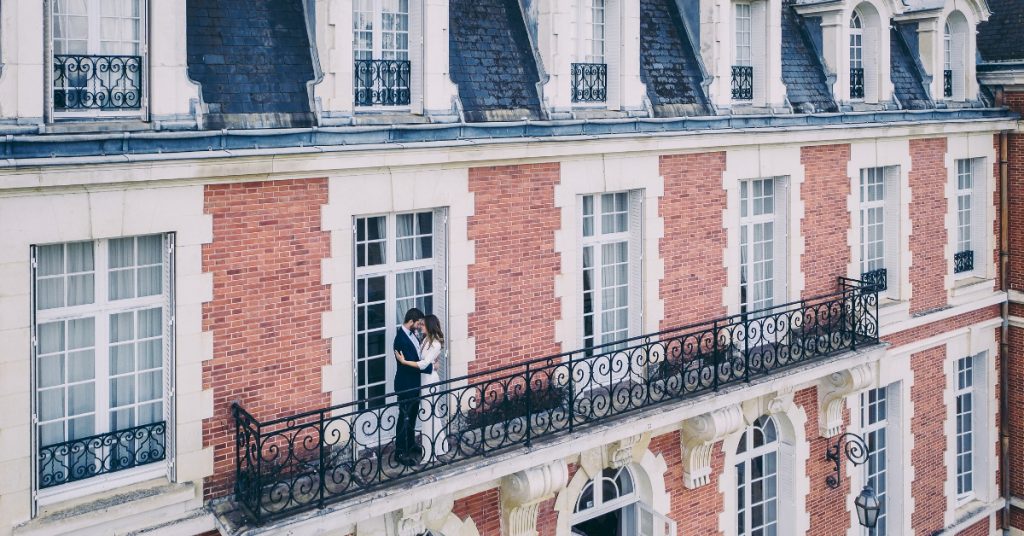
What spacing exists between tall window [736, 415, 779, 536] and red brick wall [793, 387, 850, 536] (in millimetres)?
518

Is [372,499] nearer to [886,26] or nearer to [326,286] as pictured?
[326,286]

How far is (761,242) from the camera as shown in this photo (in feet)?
44.1

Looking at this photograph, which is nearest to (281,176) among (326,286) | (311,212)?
(311,212)

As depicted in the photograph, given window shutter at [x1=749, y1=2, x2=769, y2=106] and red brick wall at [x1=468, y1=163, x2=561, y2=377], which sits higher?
window shutter at [x1=749, y1=2, x2=769, y2=106]

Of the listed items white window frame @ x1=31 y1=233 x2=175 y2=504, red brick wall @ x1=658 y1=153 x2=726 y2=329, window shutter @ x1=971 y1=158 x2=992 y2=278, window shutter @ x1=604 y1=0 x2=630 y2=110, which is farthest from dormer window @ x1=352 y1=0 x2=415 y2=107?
window shutter @ x1=971 y1=158 x2=992 y2=278

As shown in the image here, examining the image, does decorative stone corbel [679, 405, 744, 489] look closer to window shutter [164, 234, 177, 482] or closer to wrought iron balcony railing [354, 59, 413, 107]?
wrought iron balcony railing [354, 59, 413, 107]

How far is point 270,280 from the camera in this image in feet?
29.4

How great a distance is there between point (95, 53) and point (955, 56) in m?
13.5

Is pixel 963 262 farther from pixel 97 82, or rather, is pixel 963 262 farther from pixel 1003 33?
pixel 97 82

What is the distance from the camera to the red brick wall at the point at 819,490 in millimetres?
14047

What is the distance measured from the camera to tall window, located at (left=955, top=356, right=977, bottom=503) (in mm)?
17016

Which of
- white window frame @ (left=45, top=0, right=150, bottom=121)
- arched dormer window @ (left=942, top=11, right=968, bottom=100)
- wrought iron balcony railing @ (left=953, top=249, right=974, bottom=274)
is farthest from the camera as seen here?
wrought iron balcony railing @ (left=953, top=249, right=974, bottom=274)

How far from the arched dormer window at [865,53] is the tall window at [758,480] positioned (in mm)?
5119

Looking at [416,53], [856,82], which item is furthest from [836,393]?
[416,53]
